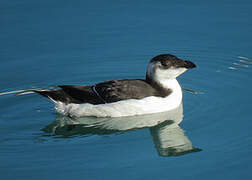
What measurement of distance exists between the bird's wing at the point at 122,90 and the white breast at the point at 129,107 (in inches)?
2.8

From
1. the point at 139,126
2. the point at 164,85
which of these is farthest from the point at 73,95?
the point at 164,85

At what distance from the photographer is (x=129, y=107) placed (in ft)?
27.2

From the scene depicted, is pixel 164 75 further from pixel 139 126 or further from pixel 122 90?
pixel 139 126

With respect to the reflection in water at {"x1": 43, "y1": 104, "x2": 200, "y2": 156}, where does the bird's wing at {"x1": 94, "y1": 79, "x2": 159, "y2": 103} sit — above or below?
above

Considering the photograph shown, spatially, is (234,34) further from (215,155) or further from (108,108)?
(215,155)

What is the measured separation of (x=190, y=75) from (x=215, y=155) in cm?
315

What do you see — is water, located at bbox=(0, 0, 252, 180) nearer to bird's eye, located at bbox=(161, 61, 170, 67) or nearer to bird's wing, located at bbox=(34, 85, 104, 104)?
bird's wing, located at bbox=(34, 85, 104, 104)

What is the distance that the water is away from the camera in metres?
6.85

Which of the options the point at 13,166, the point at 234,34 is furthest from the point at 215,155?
the point at 234,34

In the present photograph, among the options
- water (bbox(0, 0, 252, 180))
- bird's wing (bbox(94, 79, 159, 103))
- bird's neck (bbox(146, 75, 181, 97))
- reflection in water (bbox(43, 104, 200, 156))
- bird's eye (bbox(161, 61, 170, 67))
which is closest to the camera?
water (bbox(0, 0, 252, 180))

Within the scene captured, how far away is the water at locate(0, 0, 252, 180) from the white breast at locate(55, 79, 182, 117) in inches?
6.1

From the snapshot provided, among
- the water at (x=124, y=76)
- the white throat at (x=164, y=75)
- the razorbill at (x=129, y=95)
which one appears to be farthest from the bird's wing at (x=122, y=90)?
the water at (x=124, y=76)

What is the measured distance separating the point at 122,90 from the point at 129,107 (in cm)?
29

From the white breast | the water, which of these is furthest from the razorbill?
the water
